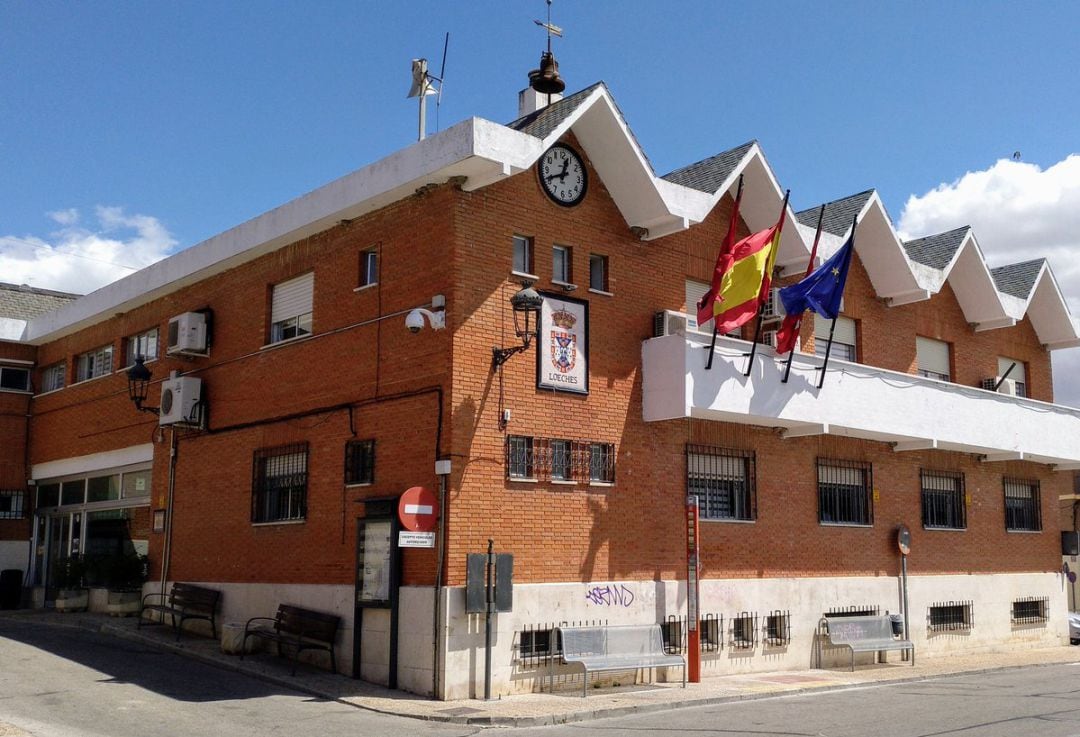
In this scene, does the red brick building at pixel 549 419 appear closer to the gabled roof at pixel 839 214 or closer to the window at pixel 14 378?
the gabled roof at pixel 839 214

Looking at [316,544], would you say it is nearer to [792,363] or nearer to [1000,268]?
[792,363]

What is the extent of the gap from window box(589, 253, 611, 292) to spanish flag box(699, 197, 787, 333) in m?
1.60

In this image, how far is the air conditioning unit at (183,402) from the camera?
2008 centimetres

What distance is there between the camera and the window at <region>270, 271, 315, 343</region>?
60.3 feet

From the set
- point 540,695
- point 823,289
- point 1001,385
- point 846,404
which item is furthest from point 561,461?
point 1001,385

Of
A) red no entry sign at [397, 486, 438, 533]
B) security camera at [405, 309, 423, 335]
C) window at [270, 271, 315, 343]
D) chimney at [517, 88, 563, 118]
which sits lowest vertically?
red no entry sign at [397, 486, 438, 533]

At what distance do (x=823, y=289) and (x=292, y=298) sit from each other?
28.9ft

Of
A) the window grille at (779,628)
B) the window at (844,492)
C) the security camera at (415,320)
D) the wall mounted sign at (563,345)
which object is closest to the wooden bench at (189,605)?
the security camera at (415,320)

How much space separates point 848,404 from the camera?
19.5 meters

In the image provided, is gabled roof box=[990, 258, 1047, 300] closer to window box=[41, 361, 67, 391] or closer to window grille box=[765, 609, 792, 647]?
window grille box=[765, 609, 792, 647]

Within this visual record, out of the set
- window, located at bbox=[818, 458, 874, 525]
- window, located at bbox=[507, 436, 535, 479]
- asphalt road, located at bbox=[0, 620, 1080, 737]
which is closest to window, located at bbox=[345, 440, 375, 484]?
window, located at bbox=[507, 436, 535, 479]

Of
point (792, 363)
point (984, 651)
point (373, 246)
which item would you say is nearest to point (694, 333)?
point (792, 363)

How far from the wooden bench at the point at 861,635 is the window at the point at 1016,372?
796 centimetres

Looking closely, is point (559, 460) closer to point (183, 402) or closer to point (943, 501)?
point (183, 402)
